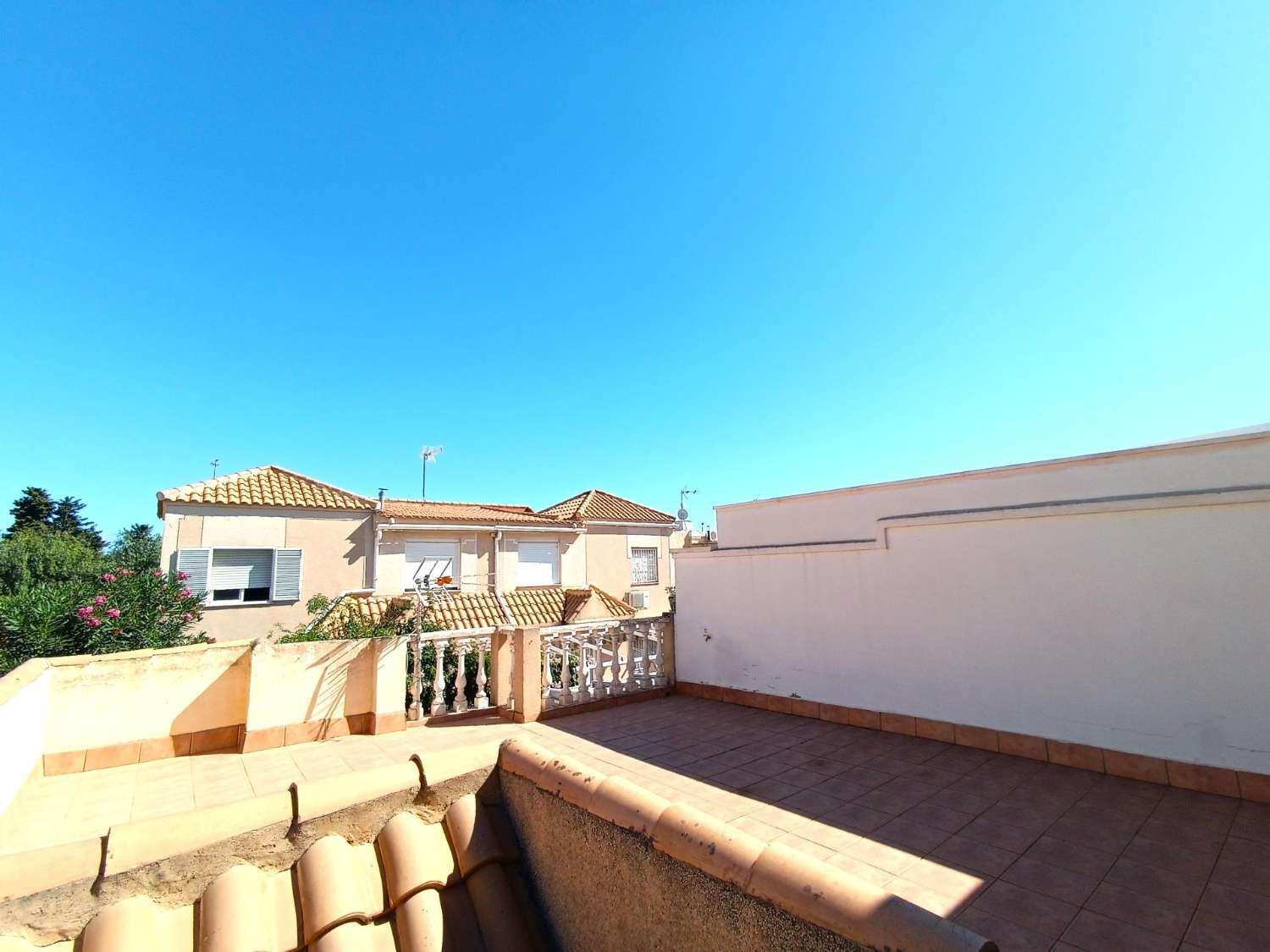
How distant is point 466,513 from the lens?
61.5 feet

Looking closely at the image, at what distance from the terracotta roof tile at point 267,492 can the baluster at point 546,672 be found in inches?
431

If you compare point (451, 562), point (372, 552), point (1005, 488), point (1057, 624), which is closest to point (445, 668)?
point (1057, 624)

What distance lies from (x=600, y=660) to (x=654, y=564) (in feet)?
48.0

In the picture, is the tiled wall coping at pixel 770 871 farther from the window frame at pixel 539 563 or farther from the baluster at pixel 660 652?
the window frame at pixel 539 563

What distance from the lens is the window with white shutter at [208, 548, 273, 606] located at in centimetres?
1377

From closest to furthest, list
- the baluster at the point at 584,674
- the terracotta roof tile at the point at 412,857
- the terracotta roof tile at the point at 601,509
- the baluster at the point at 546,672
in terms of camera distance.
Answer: the terracotta roof tile at the point at 412,857 → the baluster at the point at 546,672 → the baluster at the point at 584,674 → the terracotta roof tile at the point at 601,509

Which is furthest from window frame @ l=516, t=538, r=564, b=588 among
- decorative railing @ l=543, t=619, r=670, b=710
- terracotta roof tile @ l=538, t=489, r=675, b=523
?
decorative railing @ l=543, t=619, r=670, b=710

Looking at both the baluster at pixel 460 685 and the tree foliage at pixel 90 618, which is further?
the baluster at pixel 460 685

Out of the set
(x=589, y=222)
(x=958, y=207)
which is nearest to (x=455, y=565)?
(x=589, y=222)

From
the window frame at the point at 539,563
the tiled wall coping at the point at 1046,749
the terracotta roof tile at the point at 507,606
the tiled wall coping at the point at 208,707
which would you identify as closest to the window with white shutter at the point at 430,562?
the terracotta roof tile at the point at 507,606

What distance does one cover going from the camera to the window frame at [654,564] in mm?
21453

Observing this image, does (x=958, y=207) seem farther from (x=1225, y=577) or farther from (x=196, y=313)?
(x=196, y=313)

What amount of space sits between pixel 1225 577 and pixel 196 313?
17.0 metres

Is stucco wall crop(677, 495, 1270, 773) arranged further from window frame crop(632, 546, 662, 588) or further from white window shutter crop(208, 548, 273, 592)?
window frame crop(632, 546, 662, 588)
